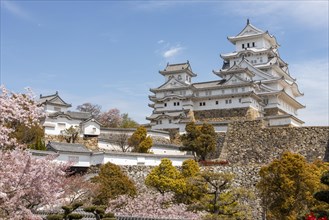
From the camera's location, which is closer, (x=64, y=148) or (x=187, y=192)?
(x=187, y=192)

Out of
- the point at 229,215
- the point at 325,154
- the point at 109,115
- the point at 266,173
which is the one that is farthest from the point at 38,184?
the point at 109,115

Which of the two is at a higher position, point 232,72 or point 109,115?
point 232,72

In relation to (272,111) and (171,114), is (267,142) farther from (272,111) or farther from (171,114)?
(171,114)

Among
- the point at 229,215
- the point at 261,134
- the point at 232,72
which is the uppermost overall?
the point at 232,72

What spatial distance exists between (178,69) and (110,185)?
2587 cm

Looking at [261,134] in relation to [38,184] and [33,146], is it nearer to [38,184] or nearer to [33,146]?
[33,146]

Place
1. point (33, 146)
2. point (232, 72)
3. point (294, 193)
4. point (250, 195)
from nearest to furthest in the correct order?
point (250, 195)
point (294, 193)
point (33, 146)
point (232, 72)

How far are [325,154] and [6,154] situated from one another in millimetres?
21247

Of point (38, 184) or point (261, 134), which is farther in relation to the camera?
point (261, 134)

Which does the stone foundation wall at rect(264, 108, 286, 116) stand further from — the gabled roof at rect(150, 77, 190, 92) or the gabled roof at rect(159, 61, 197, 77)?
the gabled roof at rect(159, 61, 197, 77)

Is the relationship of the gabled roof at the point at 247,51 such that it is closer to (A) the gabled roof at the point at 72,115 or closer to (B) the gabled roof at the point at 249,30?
(B) the gabled roof at the point at 249,30

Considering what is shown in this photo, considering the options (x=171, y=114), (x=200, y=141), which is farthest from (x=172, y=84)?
(x=200, y=141)

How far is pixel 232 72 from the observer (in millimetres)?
36594

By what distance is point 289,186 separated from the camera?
14375 mm
